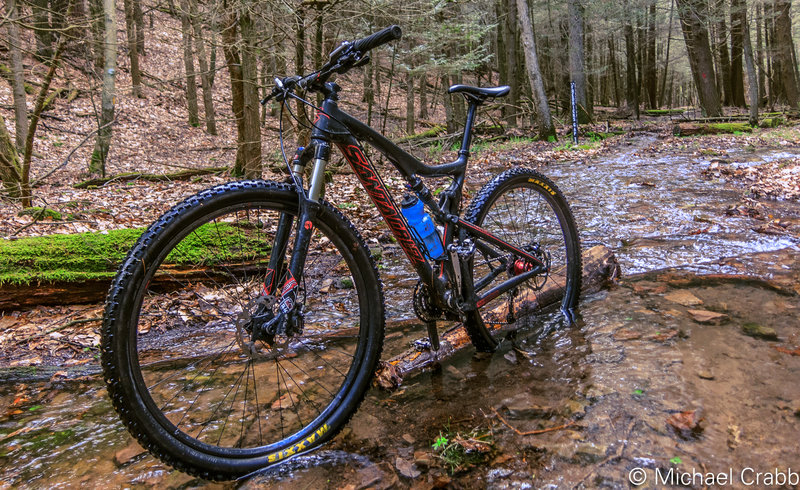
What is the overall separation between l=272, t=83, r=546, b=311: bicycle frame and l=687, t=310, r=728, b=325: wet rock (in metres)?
1.07

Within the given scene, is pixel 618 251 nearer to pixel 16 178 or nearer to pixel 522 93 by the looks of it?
pixel 16 178

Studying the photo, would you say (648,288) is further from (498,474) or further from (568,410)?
(498,474)

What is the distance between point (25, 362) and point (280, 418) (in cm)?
206

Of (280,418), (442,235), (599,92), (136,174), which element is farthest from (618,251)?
(599,92)

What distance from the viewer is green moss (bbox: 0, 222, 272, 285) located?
344cm

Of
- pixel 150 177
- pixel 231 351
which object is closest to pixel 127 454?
pixel 231 351

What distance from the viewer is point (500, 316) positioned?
128 inches

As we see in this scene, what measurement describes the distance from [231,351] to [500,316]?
5.97 feet

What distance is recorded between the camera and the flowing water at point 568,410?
1803 mm

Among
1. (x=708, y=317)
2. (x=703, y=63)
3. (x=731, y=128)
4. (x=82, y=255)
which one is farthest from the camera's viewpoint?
(x=703, y=63)

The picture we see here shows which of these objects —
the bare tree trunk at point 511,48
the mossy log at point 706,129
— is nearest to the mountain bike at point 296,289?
the mossy log at point 706,129

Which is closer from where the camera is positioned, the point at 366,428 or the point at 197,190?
the point at 366,428

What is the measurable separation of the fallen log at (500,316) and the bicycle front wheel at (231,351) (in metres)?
0.29

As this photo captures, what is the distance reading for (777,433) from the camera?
1.82 metres
